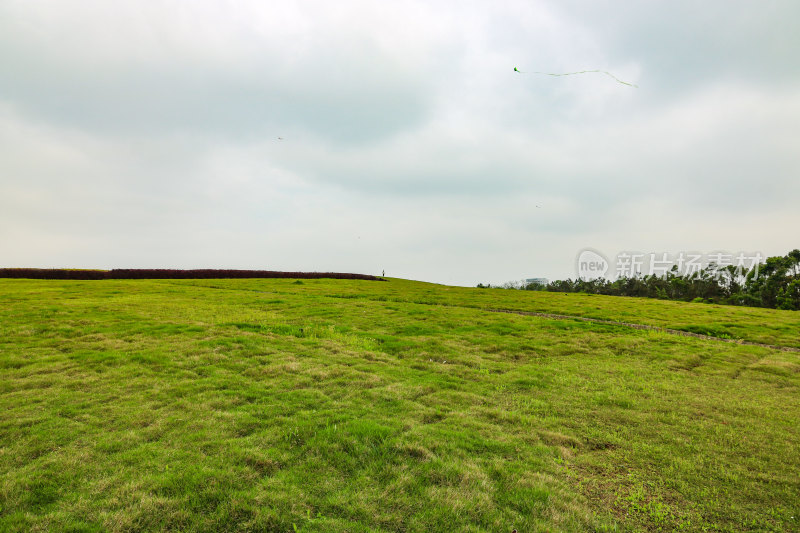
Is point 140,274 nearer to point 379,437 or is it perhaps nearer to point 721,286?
point 379,437

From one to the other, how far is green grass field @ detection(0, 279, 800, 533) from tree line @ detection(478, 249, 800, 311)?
241ft

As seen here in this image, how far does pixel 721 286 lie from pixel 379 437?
4559 inches

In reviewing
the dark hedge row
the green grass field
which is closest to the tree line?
the dark hedge row

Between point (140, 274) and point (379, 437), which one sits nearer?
point (379, 437)

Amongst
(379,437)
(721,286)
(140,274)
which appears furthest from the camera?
(721,286)

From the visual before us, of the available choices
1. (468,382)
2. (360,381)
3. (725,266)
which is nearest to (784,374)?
(468,382)

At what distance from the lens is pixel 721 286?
88.8 metres

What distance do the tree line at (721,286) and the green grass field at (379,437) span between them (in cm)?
7336

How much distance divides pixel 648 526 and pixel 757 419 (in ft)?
22.6

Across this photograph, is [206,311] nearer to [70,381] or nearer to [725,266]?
[70,381]

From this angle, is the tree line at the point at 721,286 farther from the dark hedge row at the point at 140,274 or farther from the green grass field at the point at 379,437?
the green grass field at the point at 379,437

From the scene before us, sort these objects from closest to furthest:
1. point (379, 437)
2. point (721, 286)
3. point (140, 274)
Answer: point (379, 437)
point (140, 274)
point (721, 286)

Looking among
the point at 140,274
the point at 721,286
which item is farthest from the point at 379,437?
the point at 721,286

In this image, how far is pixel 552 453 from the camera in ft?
23.1
